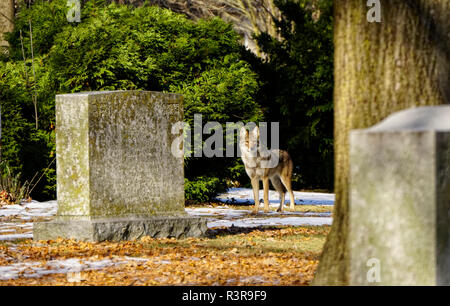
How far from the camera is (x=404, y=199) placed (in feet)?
10.4

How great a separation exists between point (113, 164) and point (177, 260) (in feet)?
6.67

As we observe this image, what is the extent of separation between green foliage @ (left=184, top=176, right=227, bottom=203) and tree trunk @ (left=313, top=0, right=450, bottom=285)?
9047 millimetres

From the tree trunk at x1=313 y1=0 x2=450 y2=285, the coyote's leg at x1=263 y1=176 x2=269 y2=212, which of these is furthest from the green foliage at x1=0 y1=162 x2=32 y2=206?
the tree trunk at x1=313 y1=0 x2=450 y2=285

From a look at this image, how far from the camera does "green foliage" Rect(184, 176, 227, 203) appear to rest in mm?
13422

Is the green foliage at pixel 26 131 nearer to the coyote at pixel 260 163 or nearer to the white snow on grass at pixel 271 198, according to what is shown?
the white snow on grass at pixel 271 198

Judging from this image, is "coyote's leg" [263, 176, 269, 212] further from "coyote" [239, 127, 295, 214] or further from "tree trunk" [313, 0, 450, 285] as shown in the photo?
"tree trunk" [313, 0, 450, 285]

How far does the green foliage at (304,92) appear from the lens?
16281 mm

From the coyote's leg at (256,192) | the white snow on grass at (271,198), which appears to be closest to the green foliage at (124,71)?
the white snow on grass at (271,198)

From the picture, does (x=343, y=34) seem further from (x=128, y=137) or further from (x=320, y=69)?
(x=320, y=69)

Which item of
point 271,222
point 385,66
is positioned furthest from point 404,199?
point 271,222

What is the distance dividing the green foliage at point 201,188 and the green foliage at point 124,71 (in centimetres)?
29

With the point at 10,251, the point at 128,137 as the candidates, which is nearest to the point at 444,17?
the point at 128,137

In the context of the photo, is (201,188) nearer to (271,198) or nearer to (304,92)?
(271,198)
